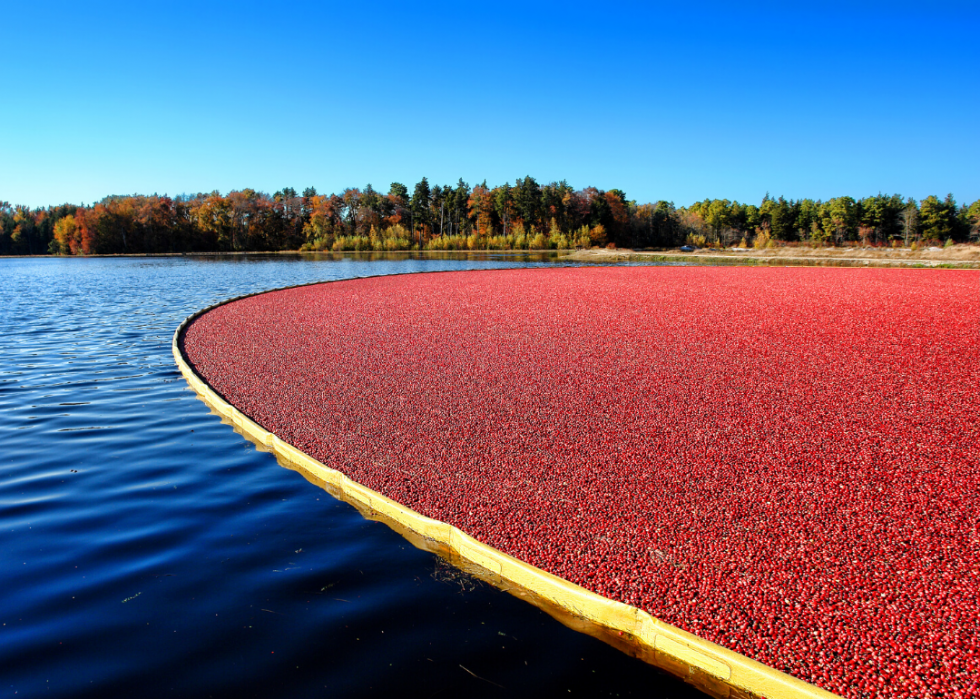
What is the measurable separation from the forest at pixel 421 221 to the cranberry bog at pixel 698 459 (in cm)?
5994

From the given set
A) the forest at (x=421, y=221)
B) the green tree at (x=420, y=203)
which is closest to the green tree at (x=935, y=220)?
the forest at (x=421, y=221)

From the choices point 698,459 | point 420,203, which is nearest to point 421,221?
point 420,203

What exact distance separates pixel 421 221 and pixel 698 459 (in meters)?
83.0

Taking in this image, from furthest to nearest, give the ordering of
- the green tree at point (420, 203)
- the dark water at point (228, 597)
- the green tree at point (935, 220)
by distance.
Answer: the green tree at point (420, 203) < the green tree at point (935, 220) < the dark water at point (228, 597)

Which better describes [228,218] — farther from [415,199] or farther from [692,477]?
[692,477]

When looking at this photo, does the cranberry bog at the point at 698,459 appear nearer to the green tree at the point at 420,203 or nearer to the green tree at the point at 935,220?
the green tree at the point at 420,203

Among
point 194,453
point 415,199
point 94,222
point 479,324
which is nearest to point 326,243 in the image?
point 415,199

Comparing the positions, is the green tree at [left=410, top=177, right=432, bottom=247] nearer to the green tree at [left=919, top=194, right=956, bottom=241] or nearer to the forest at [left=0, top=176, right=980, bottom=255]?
the forest at [left=0, top=176, right=980, bottom=255]

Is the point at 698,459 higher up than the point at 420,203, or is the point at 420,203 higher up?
the point at 420,203

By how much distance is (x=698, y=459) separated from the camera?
185 inches

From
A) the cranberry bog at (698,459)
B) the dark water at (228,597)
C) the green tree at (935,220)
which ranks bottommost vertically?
the dark water at (228,597)

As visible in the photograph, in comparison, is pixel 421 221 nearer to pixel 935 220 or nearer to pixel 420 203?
pixel 420 203

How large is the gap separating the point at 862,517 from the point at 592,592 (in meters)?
2.04

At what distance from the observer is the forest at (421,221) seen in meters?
75.1
